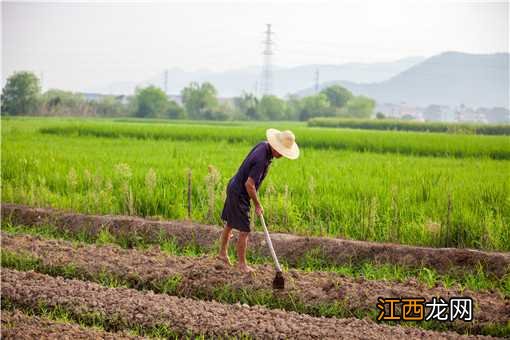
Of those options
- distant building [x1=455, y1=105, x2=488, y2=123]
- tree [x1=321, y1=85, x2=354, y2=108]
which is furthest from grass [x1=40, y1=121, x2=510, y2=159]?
distant building [x1=455, y1=105, x2=488, y2=123]

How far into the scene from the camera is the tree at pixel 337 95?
68.7 m

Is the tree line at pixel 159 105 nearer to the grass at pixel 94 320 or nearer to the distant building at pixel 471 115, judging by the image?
the distant building at pixel 471 115

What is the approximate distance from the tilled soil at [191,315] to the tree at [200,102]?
47.1m

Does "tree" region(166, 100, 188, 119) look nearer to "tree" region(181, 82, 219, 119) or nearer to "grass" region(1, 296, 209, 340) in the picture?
"tree" region(181, 82, 219, 119)

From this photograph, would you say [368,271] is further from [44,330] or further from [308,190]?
[44,330]

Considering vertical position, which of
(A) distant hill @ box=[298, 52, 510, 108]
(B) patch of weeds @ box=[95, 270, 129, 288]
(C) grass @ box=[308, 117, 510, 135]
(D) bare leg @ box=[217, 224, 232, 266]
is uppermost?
(A) distant hill @ box=[298, 52, 510, 108]

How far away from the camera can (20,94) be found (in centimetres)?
4319

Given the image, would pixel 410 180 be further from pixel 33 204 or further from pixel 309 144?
pixel 309 144

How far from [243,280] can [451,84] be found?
576 feet

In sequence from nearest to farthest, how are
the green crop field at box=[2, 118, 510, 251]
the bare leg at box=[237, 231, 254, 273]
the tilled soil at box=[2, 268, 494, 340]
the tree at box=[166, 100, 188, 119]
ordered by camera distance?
the tilled soil at box=[2, 268, 494, 340], the bare leg at box=[237, 231, 254, 273], the green crop field at box=[2, 118, 510, 251], the tree at box=[166, 100, 188, 119]

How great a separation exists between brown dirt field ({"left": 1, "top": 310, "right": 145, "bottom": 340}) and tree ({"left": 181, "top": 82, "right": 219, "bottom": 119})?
4774cm

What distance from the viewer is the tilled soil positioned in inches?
170

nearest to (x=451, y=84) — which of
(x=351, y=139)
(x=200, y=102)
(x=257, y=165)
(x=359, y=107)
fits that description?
(x=359, y=107)

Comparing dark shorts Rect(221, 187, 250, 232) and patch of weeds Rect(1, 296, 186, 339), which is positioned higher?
dark shorts Rect(221, 187, 250, 232)
